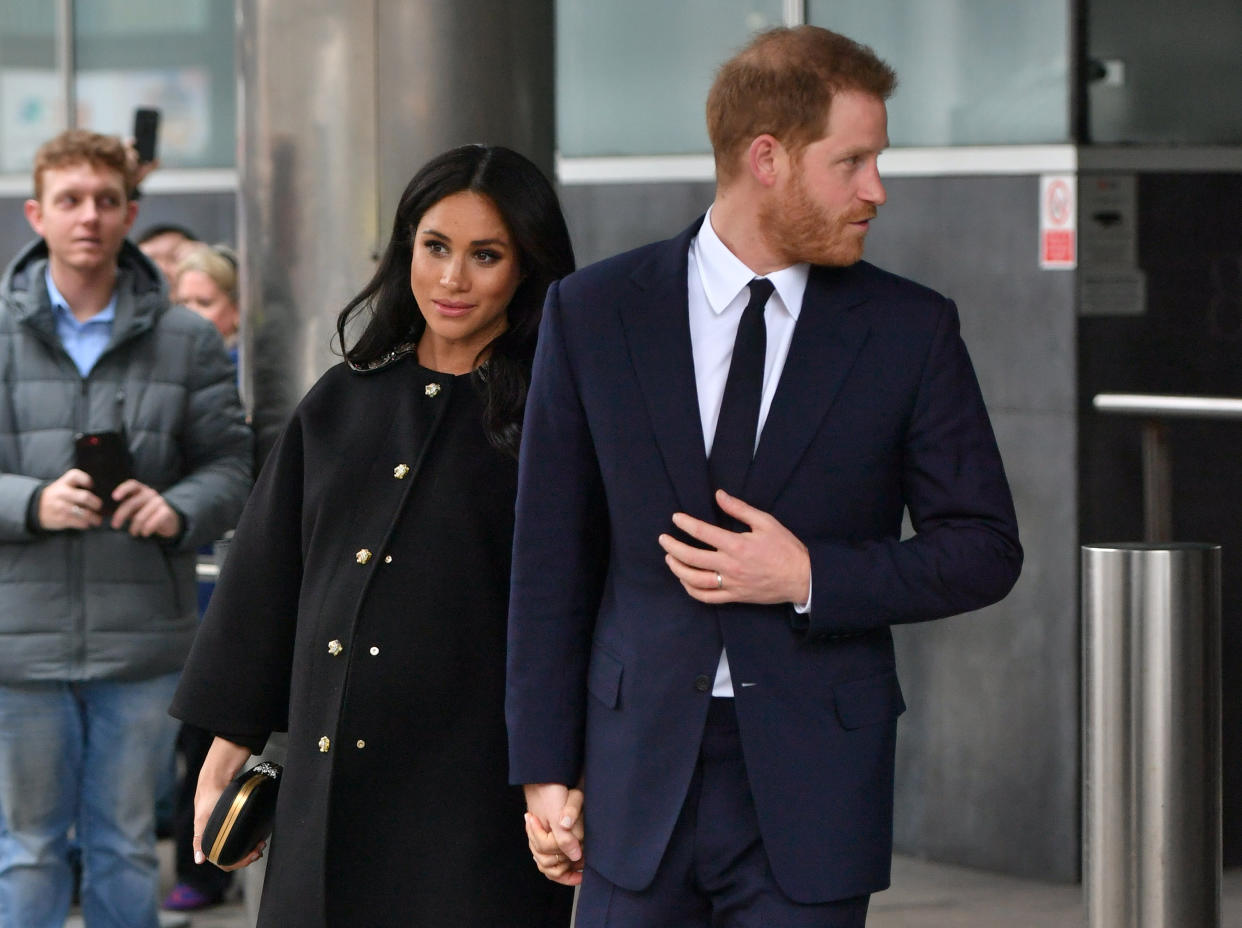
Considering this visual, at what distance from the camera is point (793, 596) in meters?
2.60

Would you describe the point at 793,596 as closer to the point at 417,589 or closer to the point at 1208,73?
the point at 417,589

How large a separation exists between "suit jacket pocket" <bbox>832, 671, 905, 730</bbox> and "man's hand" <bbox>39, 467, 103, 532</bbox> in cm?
242

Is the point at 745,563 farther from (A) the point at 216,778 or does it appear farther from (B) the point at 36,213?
(B) the point at 36,213

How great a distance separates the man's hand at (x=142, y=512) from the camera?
4.66 metres

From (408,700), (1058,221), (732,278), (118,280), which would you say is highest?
(1058,221)

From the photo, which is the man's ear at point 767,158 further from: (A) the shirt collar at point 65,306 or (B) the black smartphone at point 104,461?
(A) the shirt collar at point 65,306

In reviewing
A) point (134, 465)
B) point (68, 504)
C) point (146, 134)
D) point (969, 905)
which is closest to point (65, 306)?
point (134, 465)

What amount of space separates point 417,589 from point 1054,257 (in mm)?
3362

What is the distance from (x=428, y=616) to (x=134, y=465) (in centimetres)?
188

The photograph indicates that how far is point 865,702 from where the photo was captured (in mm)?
2674

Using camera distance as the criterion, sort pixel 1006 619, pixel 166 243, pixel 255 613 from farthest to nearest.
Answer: pixel 166 243 < pixel 1006 619 < pixel 255 613

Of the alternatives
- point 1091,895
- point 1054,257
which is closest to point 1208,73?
point 1054,257

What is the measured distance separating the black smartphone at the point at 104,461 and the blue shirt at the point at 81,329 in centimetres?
23

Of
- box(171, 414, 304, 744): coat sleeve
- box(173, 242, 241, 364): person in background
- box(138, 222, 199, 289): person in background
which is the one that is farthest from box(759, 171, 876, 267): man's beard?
box(138, 222, 199, 289): person in background
